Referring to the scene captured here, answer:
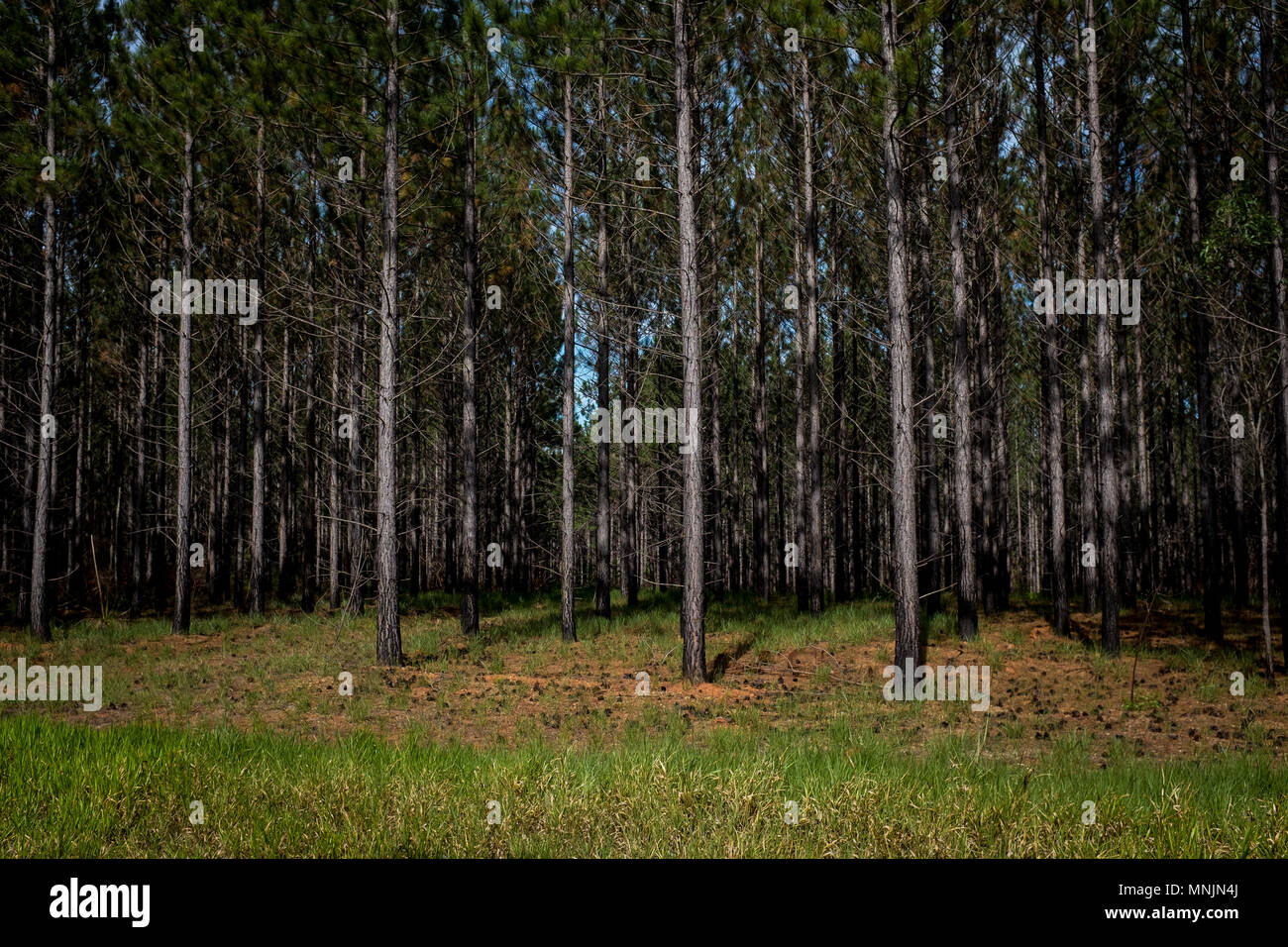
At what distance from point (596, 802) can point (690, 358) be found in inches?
264

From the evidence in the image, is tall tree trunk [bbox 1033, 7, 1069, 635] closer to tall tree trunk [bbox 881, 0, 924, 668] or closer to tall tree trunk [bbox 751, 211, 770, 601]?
tall tree trunk [bbox 881, 0, 924, 668]

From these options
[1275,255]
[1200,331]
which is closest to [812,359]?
[1200,331]

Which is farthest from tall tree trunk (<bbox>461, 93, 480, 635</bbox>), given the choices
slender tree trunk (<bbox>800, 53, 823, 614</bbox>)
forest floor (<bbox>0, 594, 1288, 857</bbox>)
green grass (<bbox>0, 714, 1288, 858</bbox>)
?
green grass (<bbox>0, 714, 1288, 858</bbox>)

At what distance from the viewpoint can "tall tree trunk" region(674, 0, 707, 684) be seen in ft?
33.5

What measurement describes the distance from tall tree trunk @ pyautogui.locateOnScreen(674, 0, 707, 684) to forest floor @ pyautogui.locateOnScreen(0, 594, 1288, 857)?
76 cm

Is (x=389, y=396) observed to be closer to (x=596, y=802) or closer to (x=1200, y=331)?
(x=596, y=802)

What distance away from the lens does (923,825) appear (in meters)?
4.42

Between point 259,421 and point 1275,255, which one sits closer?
point 1275,255

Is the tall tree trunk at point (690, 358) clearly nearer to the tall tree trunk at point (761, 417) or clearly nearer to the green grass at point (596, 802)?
the green grass at point (596, 802)

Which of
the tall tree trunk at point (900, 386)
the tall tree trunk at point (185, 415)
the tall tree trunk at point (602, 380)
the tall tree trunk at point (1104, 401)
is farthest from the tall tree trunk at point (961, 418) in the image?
the tall tree trunk at point (185, 415)

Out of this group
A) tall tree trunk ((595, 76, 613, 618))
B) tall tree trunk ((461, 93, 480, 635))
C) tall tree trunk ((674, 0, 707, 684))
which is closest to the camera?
tall tree trunk ((674, 0, 707, 684))

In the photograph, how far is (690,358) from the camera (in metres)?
10.2

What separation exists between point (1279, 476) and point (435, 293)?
21824 mm

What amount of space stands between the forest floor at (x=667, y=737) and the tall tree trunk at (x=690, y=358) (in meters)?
0.76
